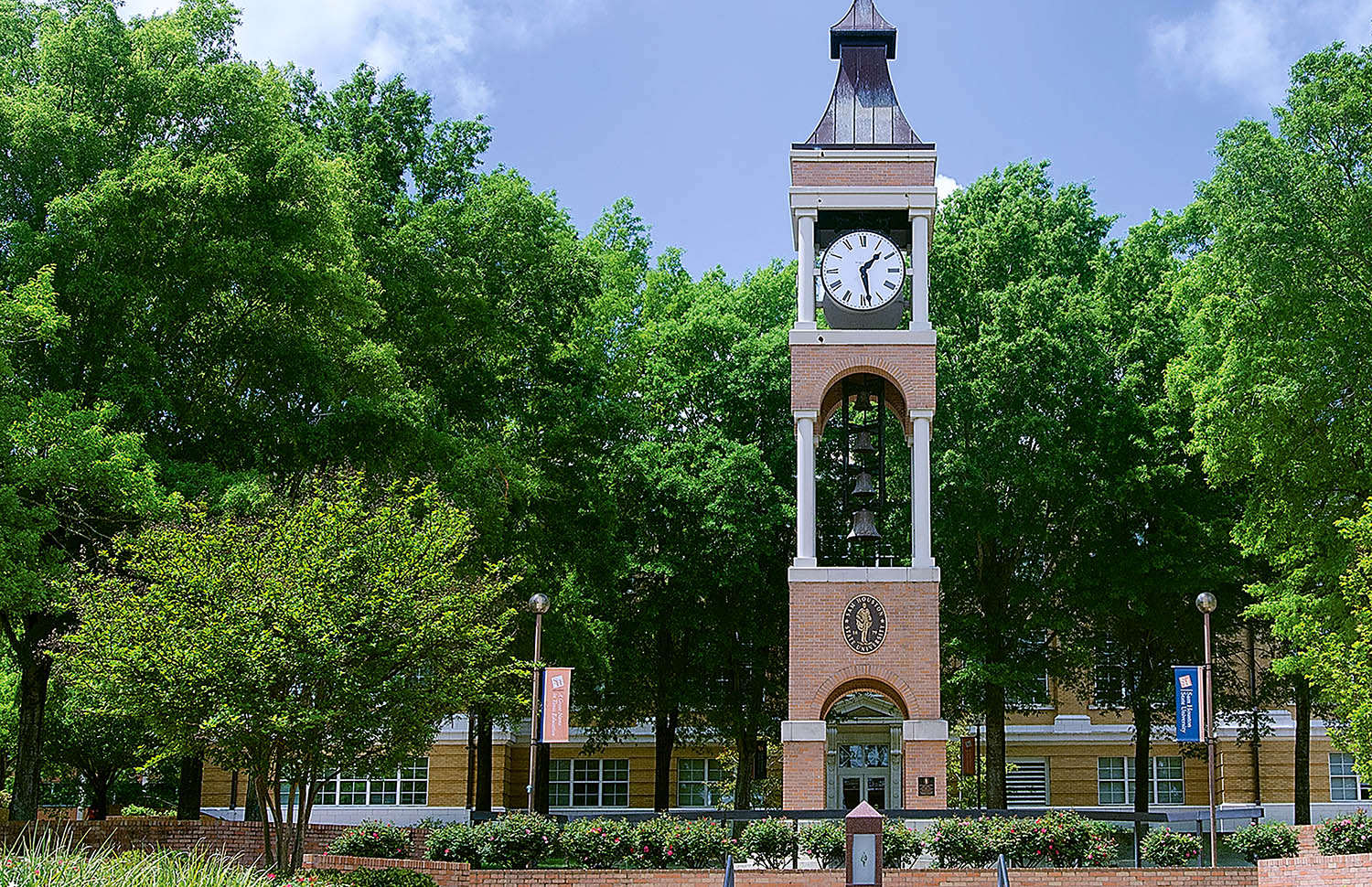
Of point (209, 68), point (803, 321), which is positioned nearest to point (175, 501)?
point (209, 68)

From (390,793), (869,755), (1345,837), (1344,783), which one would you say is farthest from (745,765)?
(1344,783)

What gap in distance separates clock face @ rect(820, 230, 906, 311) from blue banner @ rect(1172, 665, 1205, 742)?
9190mm

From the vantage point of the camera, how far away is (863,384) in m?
29.7

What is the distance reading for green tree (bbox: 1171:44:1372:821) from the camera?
28234 millimetres

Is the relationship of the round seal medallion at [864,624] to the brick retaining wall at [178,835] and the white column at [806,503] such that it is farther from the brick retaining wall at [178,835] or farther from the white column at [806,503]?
the brick retaining wall at [178,835]

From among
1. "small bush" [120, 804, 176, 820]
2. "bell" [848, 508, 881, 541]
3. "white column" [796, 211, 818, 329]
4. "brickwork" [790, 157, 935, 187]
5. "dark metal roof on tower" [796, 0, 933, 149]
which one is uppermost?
"dark metal roof on tower" [796, 0, 933, 149]

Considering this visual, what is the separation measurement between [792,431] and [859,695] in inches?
277

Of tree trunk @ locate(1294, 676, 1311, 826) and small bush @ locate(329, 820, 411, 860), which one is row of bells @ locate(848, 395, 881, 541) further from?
tree trunk @ locate(1294, 676, 1311, 826)

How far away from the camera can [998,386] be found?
35219mm

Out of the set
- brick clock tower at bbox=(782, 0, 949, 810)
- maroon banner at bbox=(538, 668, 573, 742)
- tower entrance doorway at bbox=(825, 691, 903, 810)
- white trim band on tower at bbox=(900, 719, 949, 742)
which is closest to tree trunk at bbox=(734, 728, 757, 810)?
tower entrance doorway at bbox=(825, 691, 903, 810)

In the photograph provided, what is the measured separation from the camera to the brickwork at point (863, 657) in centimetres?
2720

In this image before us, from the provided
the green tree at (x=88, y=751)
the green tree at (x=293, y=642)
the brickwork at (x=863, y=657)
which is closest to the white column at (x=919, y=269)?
the brickwork at (x=863, y=657)

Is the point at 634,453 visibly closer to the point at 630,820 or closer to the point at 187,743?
the point at 630,820

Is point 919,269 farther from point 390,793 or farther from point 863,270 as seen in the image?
point 390,793
